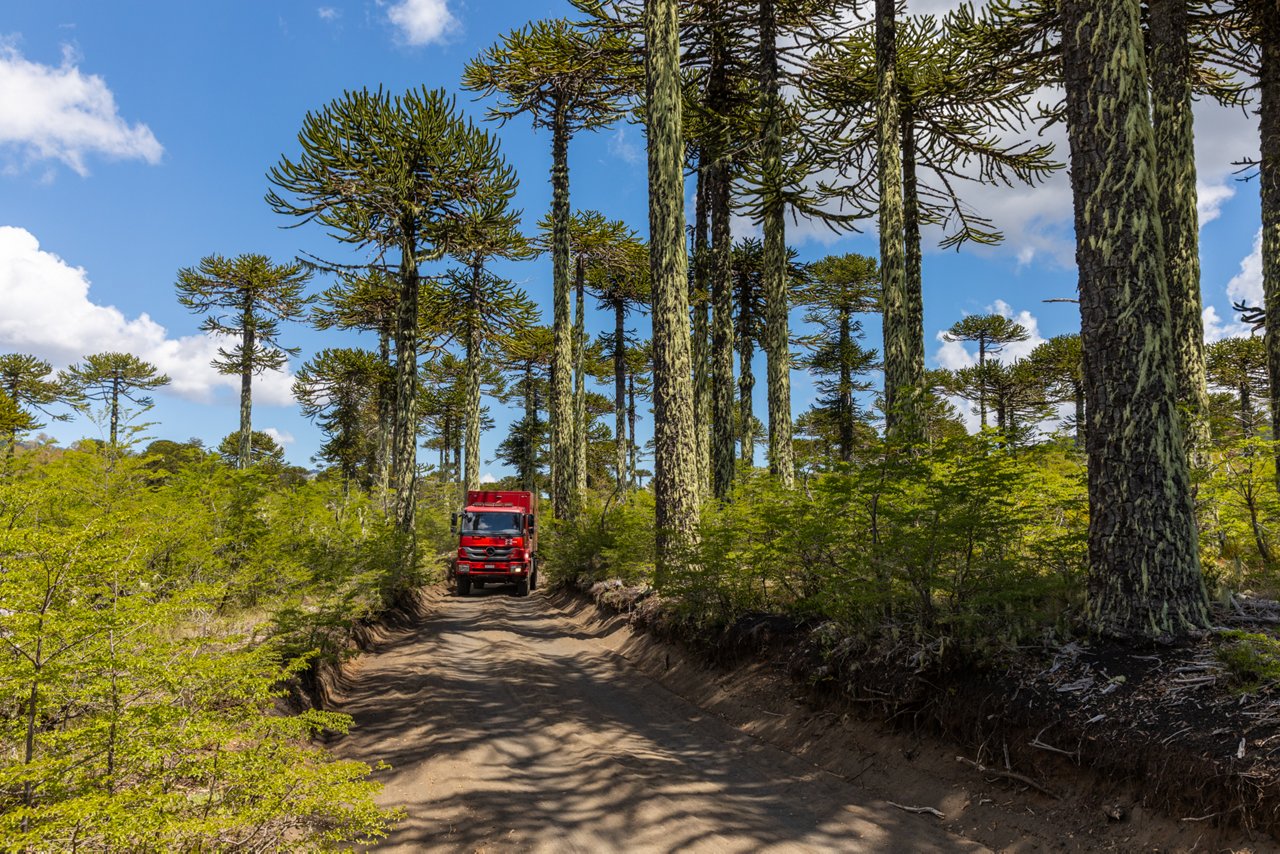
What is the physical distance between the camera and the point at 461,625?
12.9 meters

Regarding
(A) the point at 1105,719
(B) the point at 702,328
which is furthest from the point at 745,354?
(A) the point at 1105,719

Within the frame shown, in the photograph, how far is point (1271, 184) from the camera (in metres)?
9.66

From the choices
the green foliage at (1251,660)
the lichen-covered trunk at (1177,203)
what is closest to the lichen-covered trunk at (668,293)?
the green foliage at (1251,660)

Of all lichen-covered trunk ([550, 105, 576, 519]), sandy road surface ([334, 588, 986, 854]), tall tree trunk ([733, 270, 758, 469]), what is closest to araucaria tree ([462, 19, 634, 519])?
lichen-covered trunk ([550, 105, 576, 519])

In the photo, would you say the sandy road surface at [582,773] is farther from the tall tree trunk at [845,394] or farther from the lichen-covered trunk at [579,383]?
the tall tree trunk at [845,394]

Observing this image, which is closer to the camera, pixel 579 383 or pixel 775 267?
pixel 775 267

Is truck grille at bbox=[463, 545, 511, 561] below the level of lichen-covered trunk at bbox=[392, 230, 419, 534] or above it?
below

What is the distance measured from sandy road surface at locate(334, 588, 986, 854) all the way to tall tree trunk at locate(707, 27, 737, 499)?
7.39 metres

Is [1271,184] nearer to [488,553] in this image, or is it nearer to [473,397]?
[488,553]

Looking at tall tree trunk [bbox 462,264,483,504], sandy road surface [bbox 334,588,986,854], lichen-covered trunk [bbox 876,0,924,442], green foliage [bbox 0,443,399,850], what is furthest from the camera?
tall tree trunk [bbox 462,264,483,504]

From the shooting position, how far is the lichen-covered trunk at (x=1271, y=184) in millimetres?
9453

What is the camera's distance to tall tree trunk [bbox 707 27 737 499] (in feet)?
49.9

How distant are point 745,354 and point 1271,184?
1678 centimetres

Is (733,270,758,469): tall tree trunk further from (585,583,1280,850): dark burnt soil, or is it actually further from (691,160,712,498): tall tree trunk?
(585,583,1280,850): dark burnt soil
